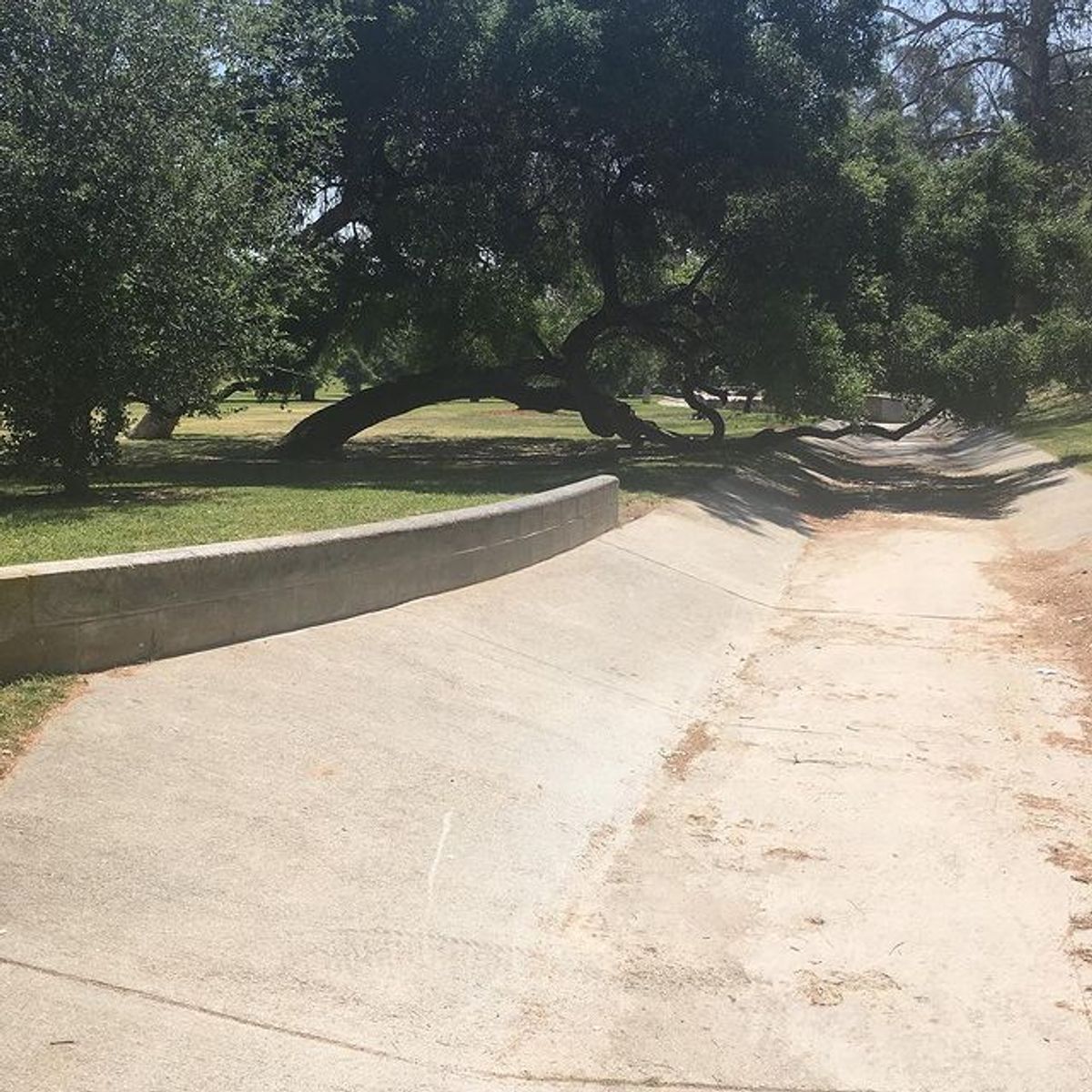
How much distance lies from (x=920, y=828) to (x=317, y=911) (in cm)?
329

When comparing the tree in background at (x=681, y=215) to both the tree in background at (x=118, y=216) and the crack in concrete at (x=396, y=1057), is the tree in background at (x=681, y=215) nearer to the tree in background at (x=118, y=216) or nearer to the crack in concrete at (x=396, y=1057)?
the tree in background at (x=118, y=216)

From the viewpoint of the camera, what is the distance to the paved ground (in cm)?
416

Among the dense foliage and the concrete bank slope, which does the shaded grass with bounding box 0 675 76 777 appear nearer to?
the concrete bank slope

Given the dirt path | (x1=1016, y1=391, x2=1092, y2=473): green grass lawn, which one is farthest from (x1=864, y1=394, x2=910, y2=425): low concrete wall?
the dirt path

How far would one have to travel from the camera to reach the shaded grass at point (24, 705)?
17.4ft

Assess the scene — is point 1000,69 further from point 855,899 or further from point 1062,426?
point 855,899

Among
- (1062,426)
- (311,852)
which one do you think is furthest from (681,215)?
(311,852)

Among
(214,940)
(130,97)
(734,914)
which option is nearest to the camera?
(214,940)

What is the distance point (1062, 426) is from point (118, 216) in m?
26.5

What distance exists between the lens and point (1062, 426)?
1278 inches

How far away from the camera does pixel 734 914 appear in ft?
18.0

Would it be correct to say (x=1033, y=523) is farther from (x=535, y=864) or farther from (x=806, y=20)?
(x=535, y=864)

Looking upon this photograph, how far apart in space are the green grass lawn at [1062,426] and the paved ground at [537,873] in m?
15.3

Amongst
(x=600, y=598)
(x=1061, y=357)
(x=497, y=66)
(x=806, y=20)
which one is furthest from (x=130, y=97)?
(x=1061, y=357)
